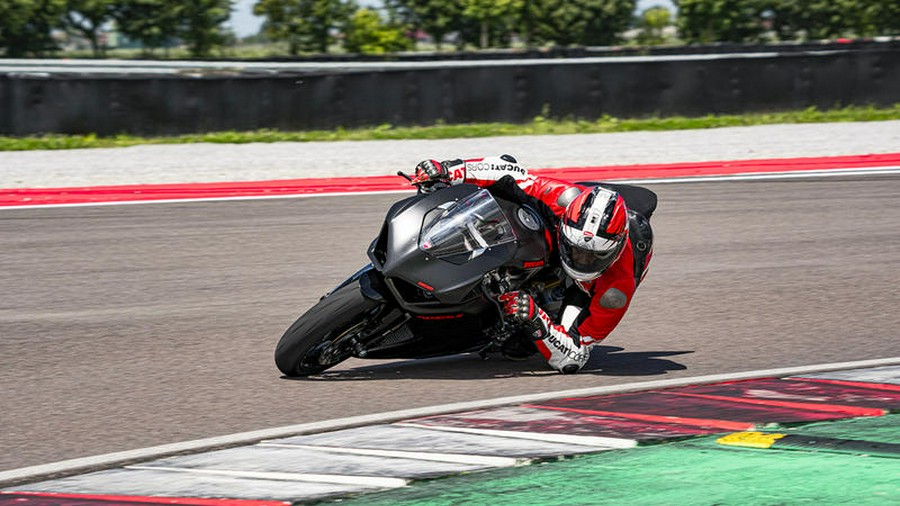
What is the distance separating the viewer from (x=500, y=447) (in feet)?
17.6

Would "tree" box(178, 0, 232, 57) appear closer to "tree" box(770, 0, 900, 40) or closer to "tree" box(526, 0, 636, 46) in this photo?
"tree" box(526, 0, 636, 46)

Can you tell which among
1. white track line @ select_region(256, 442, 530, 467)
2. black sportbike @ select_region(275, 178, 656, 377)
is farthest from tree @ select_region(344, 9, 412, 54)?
white track line @ select_region(256, 442, 530, 467)

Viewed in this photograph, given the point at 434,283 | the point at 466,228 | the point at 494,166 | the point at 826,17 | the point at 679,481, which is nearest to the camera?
the point at 679,481

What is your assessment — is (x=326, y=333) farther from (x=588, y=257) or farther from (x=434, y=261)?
→ (x=588, y=257)

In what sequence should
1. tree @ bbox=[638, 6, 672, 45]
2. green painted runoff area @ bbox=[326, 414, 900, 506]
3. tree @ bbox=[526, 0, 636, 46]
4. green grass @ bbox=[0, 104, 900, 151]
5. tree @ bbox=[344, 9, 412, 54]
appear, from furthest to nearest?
tree @ bbox=[638, 6, 672, 45] < tree @ bbox=[526, 0, 636, 46] < tree @ bbox=[344, 9, 412, 54] < green grass @ bbox=[0, 104, 900, 151] < green painted runoff area @ bbox=[326, 414, 900, 506]

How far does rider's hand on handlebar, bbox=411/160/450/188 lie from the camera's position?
22.1 feet

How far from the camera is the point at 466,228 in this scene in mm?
6344

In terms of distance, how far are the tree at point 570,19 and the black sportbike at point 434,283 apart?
37.5 metres

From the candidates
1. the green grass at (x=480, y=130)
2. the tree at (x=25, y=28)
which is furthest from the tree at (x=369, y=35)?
the green grass at (x=480, y=130)

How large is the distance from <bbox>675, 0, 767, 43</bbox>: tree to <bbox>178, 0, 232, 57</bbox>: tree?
15958mm

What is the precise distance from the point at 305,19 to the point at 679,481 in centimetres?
3795

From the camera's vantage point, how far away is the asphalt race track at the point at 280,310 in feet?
20.7

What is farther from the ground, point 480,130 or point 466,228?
point 466,228

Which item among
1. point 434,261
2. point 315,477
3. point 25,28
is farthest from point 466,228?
point 25,28
